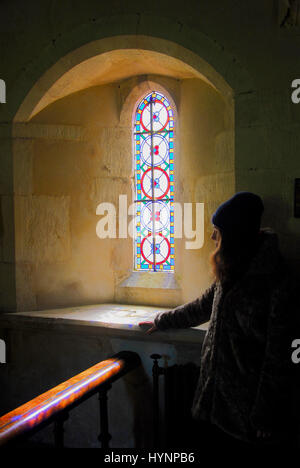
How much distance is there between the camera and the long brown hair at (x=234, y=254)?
1677 millimetres

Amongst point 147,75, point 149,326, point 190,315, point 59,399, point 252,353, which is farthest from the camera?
point 147,75

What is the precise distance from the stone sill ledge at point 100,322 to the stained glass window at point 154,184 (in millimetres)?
422

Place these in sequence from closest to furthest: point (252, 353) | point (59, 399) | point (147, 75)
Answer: point (252, 353)
point (59, 399)
point (147, 75)

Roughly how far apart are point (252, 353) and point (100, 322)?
1.17 m

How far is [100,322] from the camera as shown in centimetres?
254

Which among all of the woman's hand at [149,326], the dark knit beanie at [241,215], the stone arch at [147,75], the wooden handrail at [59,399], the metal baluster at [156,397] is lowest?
the metal baluster at [156,397]

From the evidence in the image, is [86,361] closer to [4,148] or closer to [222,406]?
[222,406]

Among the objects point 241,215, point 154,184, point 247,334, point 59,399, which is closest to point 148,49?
point 154,184

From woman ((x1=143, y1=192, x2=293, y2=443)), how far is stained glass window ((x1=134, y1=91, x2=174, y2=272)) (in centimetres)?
129

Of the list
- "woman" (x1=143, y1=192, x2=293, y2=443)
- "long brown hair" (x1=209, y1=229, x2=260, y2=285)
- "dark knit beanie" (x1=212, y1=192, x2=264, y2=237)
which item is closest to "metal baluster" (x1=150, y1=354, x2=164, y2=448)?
"woman" (x1=143, y1=192, x2=293, y2=443)

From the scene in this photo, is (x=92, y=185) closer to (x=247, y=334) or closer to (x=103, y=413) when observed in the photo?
(x=103, y=413)

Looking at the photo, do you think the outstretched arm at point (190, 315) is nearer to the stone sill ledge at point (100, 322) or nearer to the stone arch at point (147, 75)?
the stone sill ledge at point (100, 322)

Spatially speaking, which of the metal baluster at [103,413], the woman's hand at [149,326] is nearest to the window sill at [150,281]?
the woman's hand at [149,326]
